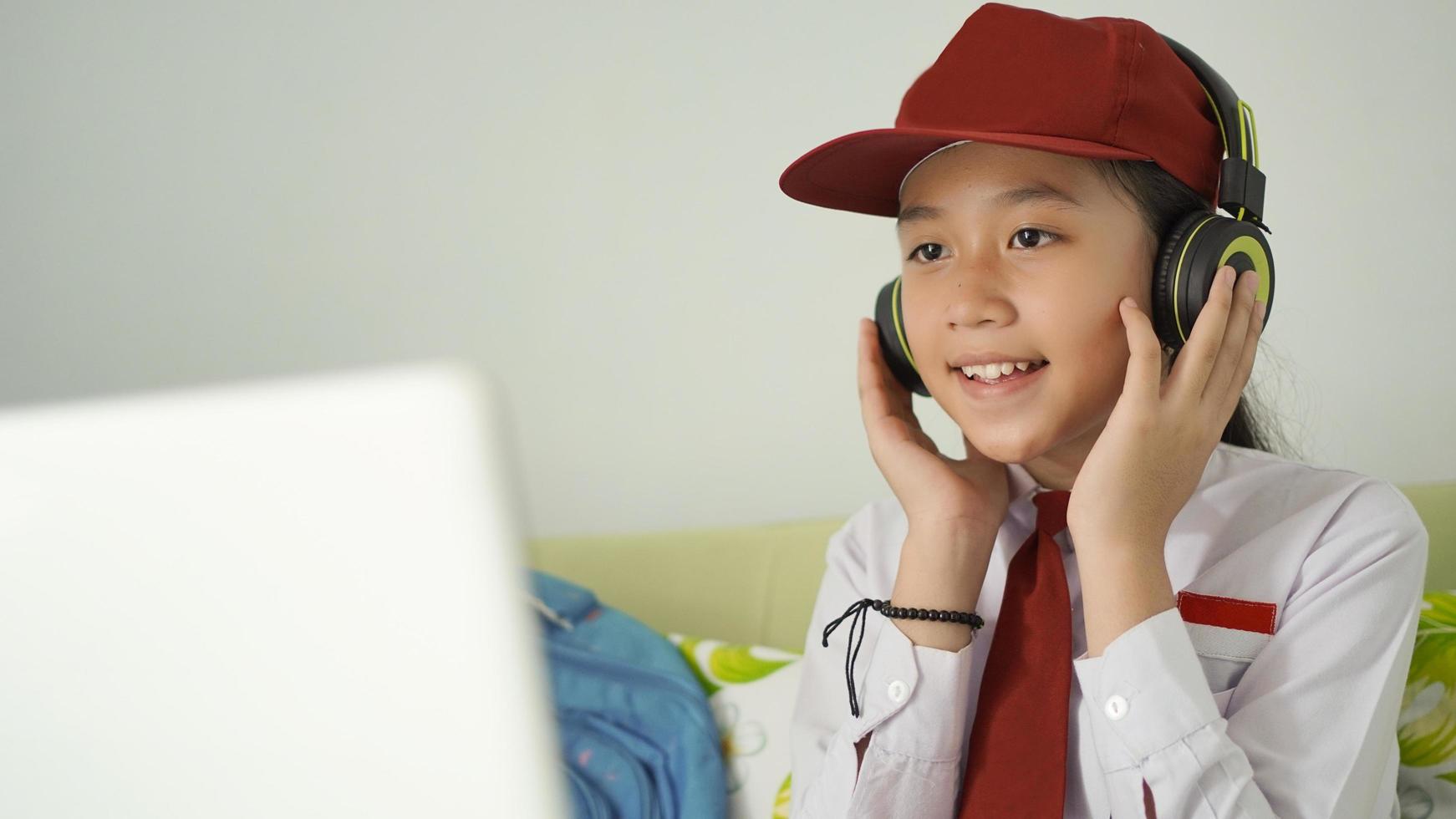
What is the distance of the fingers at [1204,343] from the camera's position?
1.03m

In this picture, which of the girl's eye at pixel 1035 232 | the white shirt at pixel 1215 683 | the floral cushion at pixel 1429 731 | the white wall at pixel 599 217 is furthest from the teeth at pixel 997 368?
the white wall at pixel 599 217

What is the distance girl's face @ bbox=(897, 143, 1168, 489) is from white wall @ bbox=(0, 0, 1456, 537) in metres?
0.71

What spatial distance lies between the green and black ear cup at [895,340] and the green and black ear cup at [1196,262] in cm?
27

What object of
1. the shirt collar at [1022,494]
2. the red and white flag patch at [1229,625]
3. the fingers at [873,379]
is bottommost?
the red and white flag patch at [1229,625]

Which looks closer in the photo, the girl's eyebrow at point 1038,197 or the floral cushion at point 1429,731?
the girl's eyebrow at point 1038,197

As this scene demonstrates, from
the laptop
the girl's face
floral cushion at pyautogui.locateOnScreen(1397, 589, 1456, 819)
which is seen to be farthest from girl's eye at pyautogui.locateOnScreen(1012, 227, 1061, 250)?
the laptop

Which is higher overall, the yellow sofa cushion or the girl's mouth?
the girl's mouth

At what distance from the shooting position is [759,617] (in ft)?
6.29

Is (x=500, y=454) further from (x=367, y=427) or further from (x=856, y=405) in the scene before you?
(x=856, y=405)

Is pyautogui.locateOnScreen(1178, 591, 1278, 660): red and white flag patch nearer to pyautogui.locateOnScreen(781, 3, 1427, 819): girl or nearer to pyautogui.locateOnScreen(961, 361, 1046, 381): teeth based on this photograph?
pyautogui.locateOnScreen(781, 3, 1427, 819): girl

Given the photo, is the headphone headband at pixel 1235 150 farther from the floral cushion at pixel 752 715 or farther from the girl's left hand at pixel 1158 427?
the floral cushion at pixel 752 715

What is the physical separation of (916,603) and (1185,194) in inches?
18.3

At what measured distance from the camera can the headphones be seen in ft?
3.41

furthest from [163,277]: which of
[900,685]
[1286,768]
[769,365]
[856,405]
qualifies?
[1286,768]
